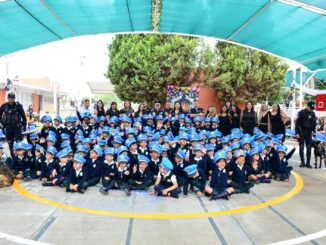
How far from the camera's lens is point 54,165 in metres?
7.62

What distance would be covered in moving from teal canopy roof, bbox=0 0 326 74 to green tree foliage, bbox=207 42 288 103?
9.55 meters

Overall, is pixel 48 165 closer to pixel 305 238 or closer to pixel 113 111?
pixel 113 111

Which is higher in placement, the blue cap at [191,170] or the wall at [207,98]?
the wall at [207,98]

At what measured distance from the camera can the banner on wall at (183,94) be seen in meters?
20.0

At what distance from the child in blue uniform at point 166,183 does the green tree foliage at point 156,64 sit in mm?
13503

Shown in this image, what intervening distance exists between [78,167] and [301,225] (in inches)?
164

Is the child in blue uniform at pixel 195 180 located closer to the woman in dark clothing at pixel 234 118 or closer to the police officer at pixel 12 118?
the woman in dark clothing at pixel 234 118

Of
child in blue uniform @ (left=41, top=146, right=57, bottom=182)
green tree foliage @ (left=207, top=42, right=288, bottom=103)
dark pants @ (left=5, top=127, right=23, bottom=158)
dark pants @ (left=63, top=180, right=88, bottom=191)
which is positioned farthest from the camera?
green tree foliage @ (left=207, top=42, right=288, bottom=103)

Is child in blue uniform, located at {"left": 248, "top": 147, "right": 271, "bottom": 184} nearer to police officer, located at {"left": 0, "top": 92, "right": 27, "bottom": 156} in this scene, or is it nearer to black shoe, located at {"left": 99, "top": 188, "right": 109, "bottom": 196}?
black shoe, located at {"left": 99, "top": 188, "right": 109, "bottom": 196}

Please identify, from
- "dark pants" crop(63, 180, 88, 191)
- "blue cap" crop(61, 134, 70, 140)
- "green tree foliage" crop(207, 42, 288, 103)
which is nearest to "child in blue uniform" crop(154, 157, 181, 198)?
"dark pants" crop(63, 180, 88, 191)

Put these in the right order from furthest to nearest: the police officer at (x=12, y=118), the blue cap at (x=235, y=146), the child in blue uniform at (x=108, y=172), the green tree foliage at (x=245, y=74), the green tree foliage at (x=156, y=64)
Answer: the green tree foliage at (x=245, y=74) < the green tree foliage at (x=156, y=64) < the police officer at (x=12, y=118) < the blue cap at (x=235, y=146) < the child in blue uniform at (x=108, y=172)

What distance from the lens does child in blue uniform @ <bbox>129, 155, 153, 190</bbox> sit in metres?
7.09

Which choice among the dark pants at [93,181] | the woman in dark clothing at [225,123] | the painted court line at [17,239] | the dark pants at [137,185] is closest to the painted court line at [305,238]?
the painted court line at [17,239]

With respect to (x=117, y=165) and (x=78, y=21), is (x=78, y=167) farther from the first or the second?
(x=78, y=21)
